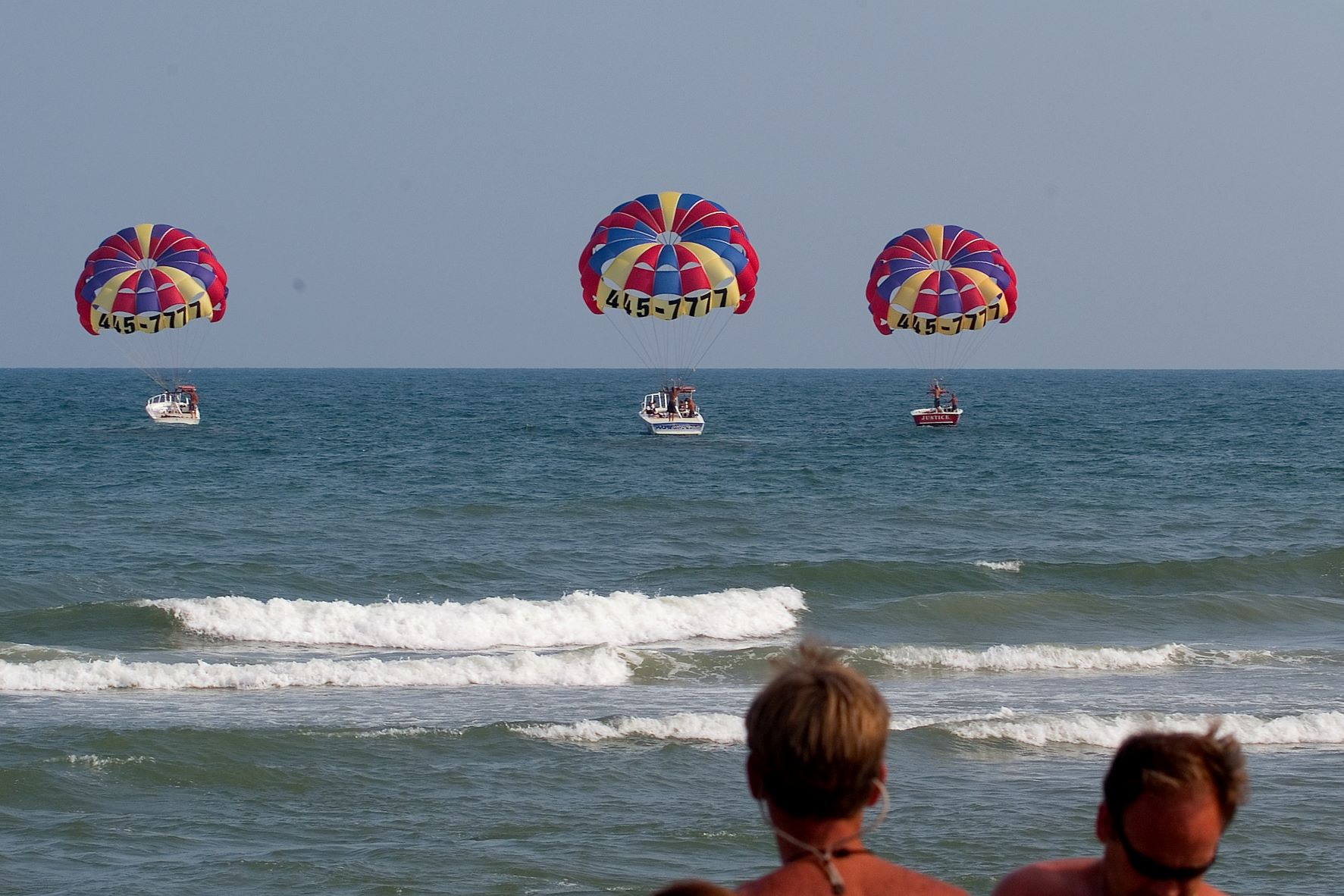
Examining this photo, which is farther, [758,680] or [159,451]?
[159,451]

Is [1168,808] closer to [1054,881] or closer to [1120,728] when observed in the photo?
[1054,881]

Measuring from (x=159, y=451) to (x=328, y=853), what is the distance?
33.1 meters

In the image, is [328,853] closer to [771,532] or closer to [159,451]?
[771,532]

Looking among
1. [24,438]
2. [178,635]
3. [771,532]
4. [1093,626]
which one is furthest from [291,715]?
[24,438]

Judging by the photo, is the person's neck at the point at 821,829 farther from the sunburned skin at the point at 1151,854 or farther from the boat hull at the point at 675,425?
the boat hull at the point at 675,425

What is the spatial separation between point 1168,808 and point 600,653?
1079cm

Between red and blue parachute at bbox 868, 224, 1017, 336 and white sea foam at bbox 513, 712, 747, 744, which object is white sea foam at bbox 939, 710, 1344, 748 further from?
red and blue parachute at bbox 868, 224, 1017, 336

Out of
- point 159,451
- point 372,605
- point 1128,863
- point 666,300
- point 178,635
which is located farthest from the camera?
point 159,451

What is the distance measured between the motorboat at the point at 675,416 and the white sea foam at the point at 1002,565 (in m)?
21.6

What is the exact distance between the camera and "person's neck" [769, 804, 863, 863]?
5.99 ft

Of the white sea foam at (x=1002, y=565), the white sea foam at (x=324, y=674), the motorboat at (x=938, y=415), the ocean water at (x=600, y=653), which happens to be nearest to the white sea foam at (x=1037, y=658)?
the ocean water at (x=600, y=653)

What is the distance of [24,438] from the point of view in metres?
43.2

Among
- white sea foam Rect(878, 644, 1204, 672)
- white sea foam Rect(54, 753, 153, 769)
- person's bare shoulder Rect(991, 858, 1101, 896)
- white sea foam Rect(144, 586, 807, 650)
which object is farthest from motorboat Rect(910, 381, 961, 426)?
person's bare shoulder Rect(991, 858, 1101, 896)

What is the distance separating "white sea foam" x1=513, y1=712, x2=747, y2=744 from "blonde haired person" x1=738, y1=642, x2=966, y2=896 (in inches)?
307
